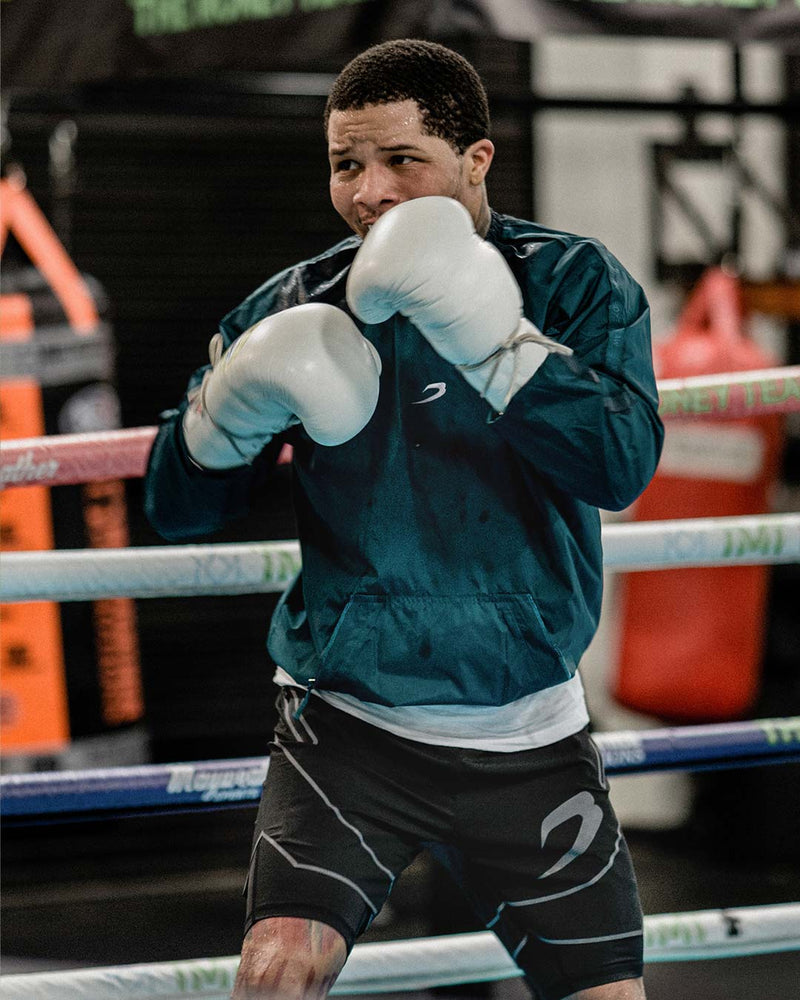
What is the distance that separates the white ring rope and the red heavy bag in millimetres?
2050

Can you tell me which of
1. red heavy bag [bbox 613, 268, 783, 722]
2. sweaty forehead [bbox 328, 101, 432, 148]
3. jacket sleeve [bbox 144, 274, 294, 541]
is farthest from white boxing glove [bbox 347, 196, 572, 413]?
red heavy bag [bbox 613, 268, 783, 722]

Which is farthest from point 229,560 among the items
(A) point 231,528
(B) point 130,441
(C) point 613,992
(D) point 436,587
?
(A) point 231,528

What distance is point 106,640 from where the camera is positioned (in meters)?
2.92

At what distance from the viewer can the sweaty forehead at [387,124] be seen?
1.25 meters

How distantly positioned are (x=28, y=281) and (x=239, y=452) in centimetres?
170

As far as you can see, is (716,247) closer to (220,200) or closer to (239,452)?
(220,200)

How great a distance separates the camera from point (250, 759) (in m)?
1.72

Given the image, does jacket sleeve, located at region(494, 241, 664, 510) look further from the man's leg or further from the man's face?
the man's leg

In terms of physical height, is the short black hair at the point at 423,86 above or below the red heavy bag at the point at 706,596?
above

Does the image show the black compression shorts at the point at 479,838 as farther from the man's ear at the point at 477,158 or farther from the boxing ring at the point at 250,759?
the man's ear at the point at 477,158

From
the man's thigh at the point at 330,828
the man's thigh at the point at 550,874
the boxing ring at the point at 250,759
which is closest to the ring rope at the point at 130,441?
the boxing ring at the point at 250,759

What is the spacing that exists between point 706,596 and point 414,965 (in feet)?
7.92

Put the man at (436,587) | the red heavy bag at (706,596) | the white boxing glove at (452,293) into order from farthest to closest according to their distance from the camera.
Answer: the red heavy bag at (706,596) < the man at (436,587) < the white boxing glove at (452,293)

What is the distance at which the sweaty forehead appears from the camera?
1.25 m
